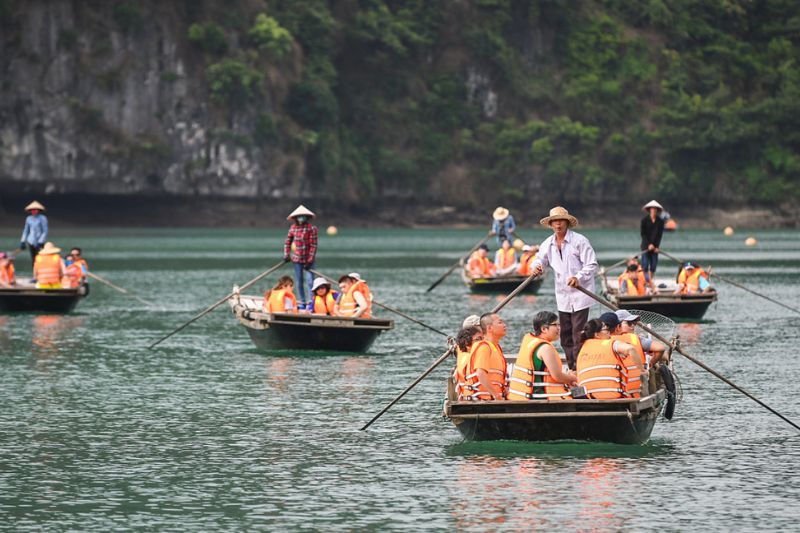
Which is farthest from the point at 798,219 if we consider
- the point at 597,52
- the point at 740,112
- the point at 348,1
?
the point at 348,1

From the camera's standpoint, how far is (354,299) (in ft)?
78.9

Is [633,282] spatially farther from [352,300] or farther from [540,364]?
[540,364]

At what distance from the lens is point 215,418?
57.2 feet

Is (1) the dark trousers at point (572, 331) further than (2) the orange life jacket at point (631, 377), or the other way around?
(1) the dark trousers at point (572, 331)

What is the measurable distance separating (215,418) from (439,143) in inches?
3924

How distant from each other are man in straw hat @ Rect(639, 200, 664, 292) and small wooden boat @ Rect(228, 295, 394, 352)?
8641 mm

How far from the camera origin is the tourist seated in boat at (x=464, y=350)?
15141 millimetres

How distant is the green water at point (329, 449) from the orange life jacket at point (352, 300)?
2.57ft

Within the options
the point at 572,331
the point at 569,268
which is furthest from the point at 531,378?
the point at 569,268

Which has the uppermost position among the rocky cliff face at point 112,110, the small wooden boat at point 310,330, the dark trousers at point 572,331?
the rocky cliff face at point 112,110

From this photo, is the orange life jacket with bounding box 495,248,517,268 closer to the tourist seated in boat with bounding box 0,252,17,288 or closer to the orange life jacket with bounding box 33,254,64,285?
the orange life jacket with bounding box 33,254,64,285

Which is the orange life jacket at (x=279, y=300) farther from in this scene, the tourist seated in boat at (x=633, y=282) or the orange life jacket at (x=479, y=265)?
the orange life jacket at (x=479, y=265)

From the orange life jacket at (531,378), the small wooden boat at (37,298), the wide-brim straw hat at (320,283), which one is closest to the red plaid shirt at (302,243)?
the wide-brim straw hat at (320,283)

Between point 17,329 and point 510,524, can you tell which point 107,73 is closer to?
point 17,329
